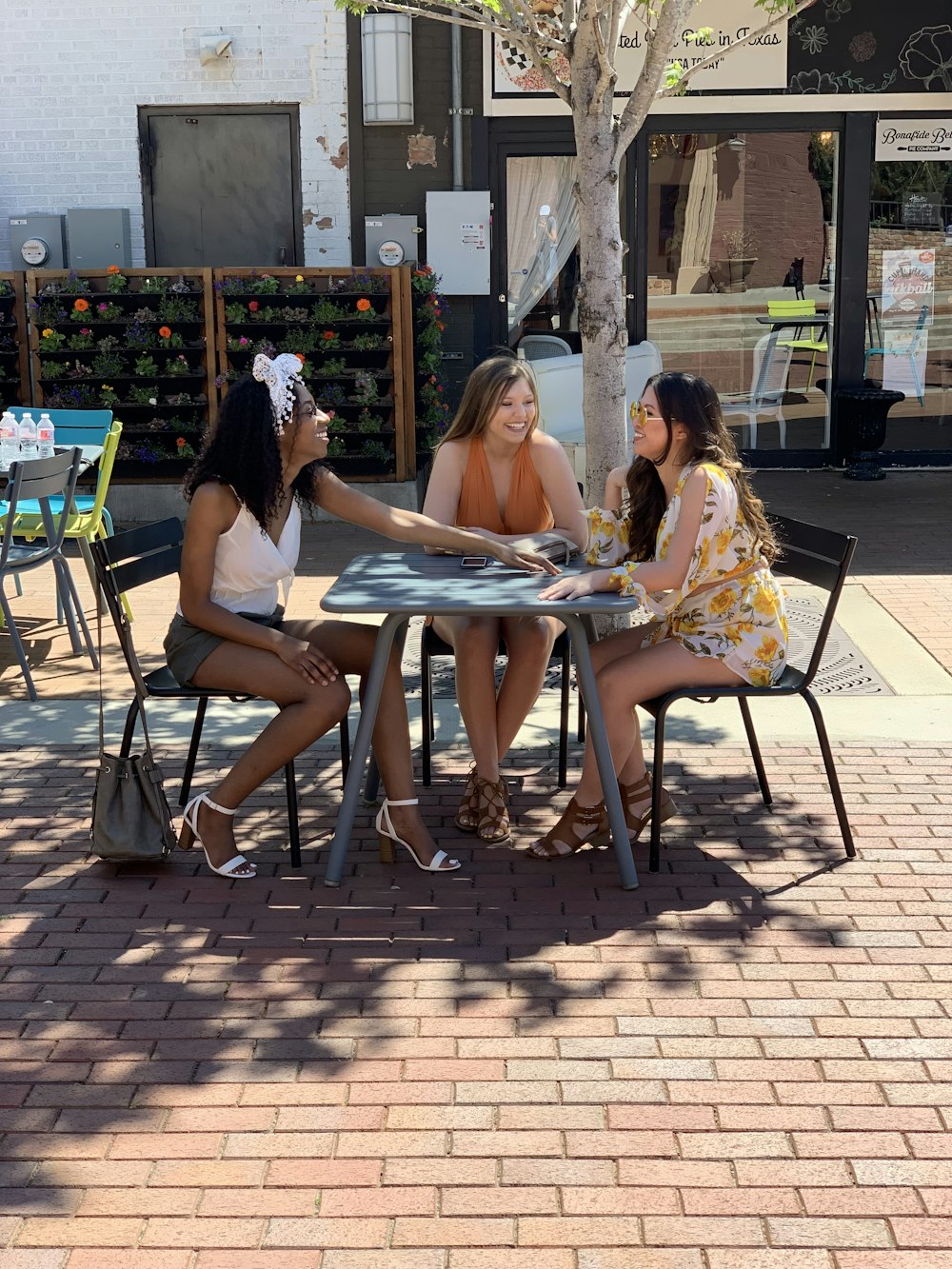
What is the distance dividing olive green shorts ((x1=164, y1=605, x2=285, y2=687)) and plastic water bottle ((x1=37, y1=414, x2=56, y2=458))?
2815 mm

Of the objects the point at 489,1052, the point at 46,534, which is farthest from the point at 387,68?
the point at 489,1052

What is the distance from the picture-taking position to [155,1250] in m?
2.78

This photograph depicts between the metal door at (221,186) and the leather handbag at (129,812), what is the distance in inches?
308

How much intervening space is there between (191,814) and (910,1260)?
251 centimetres

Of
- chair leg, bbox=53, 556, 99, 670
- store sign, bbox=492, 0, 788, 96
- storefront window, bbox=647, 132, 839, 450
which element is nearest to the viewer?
chair leg, bbox=53, 556, 99, 670

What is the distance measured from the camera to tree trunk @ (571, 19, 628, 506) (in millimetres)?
6043

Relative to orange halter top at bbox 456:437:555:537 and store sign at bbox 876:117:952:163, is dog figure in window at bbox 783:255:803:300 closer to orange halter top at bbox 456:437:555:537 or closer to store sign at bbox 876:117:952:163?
store sign at bbox 876:117:952:163

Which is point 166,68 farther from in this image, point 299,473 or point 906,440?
point 299,473

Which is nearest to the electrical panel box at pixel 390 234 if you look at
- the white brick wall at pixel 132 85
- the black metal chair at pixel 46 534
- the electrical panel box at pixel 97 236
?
the white brick wall at pixel 132 85

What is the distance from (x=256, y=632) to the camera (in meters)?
4.54

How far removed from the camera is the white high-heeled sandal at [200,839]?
14.8 feet

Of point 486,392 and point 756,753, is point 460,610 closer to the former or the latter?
point 486,392

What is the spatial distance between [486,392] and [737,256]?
23.7ft

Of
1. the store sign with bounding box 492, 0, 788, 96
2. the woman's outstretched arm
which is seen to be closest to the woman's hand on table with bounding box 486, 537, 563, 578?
the woman's outstretched arm
